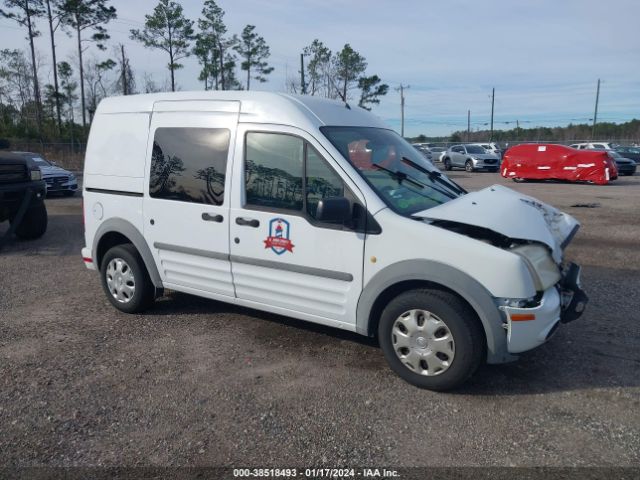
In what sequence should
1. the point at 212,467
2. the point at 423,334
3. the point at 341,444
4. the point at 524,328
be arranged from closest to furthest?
the point at 212,467
the point at 341,444
the point at 524,328
the point at 423,334

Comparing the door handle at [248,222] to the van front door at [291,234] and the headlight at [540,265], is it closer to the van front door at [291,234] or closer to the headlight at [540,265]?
the van front door at [291,234]

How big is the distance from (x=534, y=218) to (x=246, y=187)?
2.30 metres

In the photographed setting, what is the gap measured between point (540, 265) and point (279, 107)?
2.34 m

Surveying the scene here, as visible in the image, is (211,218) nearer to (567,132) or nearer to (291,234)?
(291,234)

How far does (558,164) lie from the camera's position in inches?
874

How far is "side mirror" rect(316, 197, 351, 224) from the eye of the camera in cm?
377

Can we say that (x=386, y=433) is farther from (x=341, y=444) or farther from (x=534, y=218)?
(x=534, y=218)

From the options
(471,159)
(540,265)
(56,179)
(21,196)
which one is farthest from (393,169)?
(471,159)

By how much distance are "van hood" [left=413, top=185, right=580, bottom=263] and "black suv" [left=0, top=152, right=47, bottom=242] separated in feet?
24.7

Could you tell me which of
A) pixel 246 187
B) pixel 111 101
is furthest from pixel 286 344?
pixel 111 101

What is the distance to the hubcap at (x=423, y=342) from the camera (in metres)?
3.73

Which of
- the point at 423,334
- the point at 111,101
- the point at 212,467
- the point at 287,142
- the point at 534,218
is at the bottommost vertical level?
the point at 212,467

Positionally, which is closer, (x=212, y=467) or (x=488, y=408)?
(x=212, y=467)

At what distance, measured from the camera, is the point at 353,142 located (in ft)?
14.4
